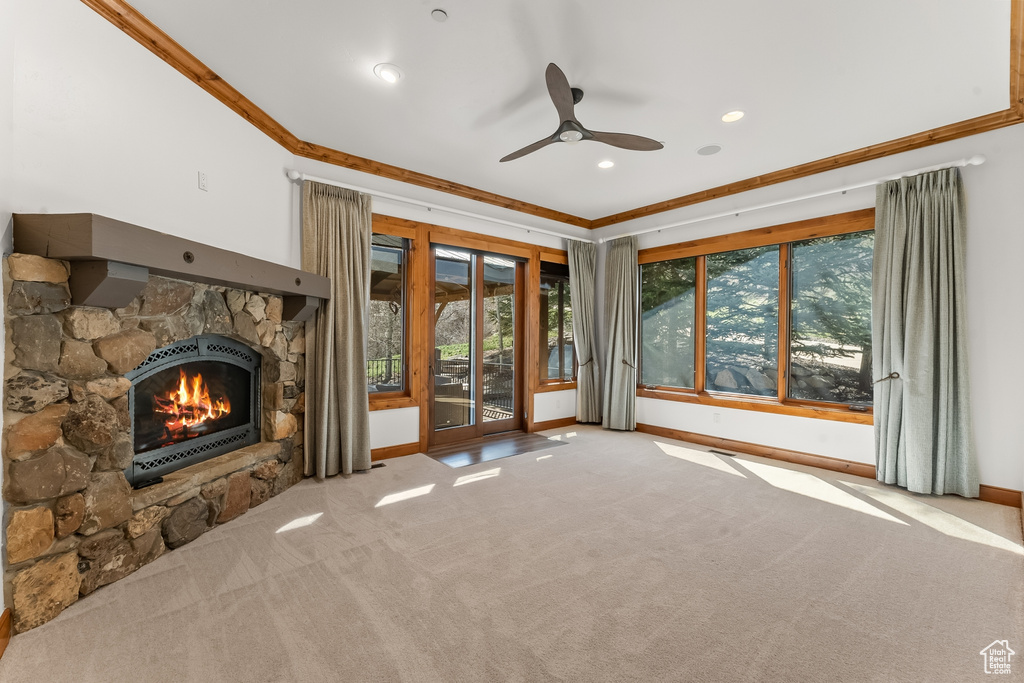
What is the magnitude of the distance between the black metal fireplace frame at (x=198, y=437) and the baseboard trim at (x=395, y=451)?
3.58ft

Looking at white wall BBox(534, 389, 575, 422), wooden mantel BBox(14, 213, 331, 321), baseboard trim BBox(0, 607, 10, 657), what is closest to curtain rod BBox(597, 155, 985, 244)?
white wall BBox(534, 389, 575, 422)

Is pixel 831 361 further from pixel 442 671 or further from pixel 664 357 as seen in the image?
pixel 442 671

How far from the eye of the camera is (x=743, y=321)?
4.61m

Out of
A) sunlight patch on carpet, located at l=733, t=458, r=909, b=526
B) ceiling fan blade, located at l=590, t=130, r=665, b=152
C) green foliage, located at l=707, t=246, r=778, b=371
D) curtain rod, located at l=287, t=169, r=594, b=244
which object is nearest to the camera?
ceiling fan blade, located at l=590, t=130, r=665, b=152

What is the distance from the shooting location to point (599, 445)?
467 cm

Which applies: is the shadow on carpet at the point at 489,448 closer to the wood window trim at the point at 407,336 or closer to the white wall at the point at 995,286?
the wood window trim at the point at 407,336

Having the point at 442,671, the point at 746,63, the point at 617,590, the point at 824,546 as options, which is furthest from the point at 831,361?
the point at 442,671

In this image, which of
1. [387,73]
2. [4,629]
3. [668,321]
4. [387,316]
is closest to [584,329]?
[668,321]

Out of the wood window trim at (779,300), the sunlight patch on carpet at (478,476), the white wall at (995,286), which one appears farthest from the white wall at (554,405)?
the white wall at (995,286)

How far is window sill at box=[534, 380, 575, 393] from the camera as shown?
547cm

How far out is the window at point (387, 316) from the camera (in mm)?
4113

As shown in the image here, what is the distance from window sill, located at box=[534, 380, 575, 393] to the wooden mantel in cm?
368

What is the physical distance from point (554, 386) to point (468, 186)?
2.66 m

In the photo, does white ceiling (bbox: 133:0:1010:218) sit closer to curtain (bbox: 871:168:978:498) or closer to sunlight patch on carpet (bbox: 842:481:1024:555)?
curtain (bbox: 871:168:978:498)
